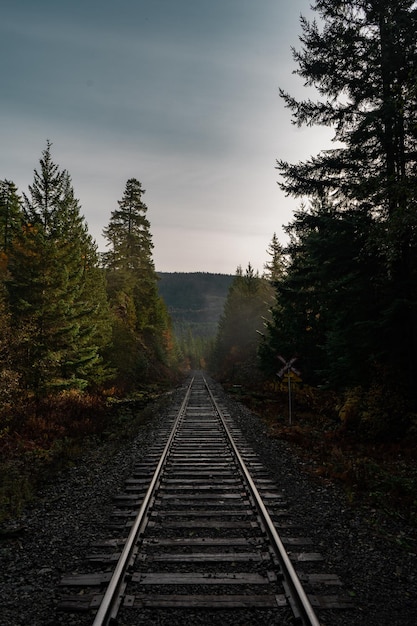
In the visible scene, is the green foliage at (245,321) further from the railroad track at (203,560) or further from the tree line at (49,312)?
the railroad track at (203,560)

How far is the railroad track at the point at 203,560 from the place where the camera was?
429 cm

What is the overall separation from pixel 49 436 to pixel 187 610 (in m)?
10.9

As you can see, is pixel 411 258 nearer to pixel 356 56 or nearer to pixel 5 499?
pixel 356 56

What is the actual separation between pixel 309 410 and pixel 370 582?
15085 millimetres

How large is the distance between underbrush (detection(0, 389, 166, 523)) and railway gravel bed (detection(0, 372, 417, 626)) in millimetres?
557

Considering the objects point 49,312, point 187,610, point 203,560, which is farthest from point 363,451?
point 49,312

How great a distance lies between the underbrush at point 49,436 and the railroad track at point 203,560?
7.91 ft

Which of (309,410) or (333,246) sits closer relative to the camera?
(333,246)

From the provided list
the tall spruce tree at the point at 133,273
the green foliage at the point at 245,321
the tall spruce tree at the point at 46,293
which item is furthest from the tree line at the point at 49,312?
the green foliage at the point at 245,321

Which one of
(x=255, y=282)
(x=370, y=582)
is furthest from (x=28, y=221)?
(x=255, y=282)

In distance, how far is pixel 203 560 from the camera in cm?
532

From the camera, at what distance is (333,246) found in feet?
41.5

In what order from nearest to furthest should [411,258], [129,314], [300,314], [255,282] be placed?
[411,258]
[300,314]
[129,314]
[255,282]

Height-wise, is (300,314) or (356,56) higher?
(356,56)
